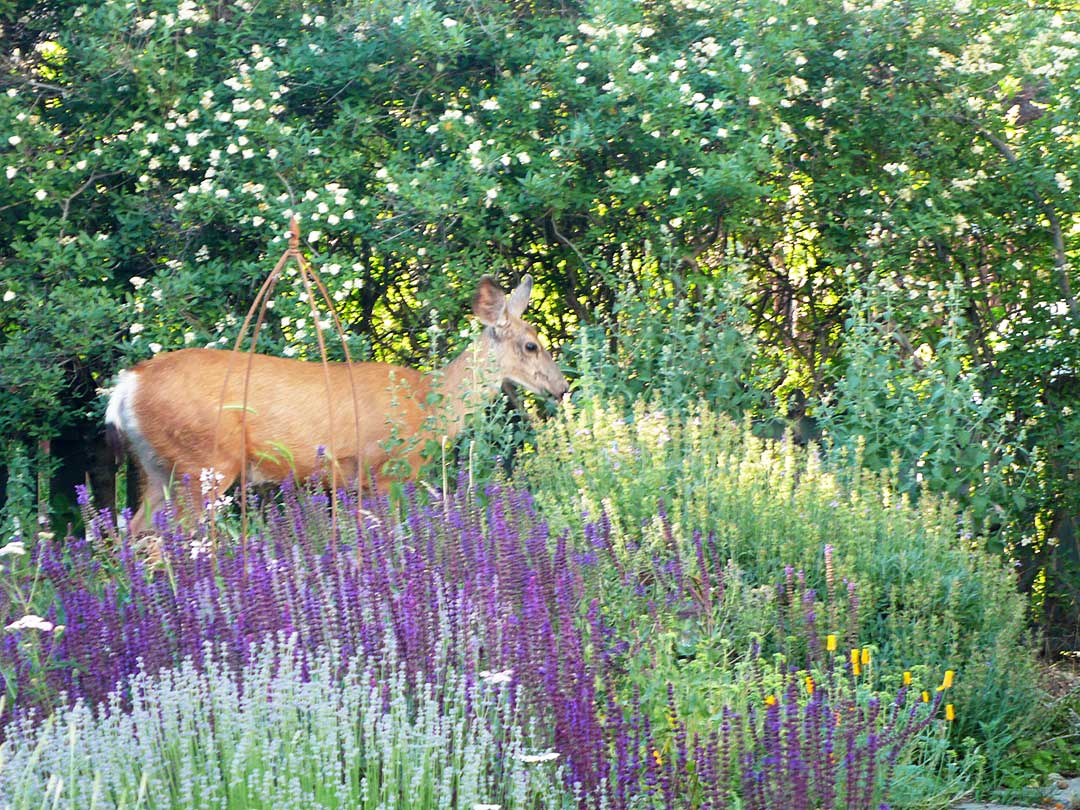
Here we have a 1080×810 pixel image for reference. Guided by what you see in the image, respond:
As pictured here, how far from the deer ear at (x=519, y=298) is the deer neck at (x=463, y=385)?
0.20m

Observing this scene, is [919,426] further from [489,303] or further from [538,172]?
[538,172]

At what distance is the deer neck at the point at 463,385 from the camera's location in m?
6.93

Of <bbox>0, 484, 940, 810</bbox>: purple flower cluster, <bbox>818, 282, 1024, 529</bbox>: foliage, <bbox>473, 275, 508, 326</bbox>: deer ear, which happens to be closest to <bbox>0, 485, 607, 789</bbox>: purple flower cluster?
<bbox>0, 484, 940, 810</bbox>: purple flower cluster

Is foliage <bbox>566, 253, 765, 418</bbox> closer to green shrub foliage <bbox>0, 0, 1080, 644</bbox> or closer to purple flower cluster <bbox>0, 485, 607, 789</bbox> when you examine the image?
green shrub foliage <bbox>0, 0, 1080, 644</bbox>

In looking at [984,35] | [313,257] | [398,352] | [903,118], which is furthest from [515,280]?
[984,35]

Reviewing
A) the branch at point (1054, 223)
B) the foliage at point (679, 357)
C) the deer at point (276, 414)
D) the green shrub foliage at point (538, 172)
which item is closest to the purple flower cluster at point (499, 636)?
the deer at point (276, 414)

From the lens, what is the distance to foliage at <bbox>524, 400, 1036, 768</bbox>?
15.5 feet

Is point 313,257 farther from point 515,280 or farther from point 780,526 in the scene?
point 780,526

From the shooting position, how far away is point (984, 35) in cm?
850

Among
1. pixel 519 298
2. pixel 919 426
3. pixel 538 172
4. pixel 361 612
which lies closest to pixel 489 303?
pixel 519 298

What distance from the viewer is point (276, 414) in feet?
24.4

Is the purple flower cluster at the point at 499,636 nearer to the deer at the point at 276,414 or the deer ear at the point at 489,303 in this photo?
the deer at the point at 276,414

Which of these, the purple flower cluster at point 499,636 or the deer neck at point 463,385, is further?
the deer neck at point 463,385

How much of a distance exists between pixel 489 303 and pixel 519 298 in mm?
221
